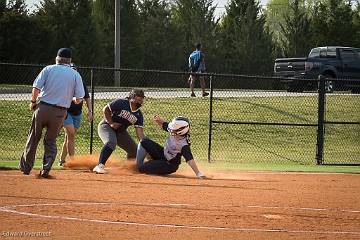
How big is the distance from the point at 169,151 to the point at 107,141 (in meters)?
1.17

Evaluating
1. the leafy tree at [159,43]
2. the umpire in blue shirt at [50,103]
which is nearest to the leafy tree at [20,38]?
the leafy tree at [159,43]

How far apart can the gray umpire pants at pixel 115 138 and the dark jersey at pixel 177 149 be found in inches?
39.1

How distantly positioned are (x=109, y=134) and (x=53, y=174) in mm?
1406

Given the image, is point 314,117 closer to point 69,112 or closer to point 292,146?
point 292,146

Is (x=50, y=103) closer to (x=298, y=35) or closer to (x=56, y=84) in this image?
(x=56, y=84)

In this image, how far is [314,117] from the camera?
25656 millimetres

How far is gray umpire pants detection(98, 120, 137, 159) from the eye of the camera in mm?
15072

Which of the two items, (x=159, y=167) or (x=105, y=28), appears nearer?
(x=159, y=167)

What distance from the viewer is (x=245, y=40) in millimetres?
47094

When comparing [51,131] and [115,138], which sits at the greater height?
[51,131]

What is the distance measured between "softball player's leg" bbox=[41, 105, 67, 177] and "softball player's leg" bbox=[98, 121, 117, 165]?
5.06 feet

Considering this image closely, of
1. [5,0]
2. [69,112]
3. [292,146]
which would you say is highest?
[5,0]

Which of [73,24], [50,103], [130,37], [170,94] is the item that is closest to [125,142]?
[50,103]

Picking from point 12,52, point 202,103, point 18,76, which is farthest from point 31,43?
point 202,103
